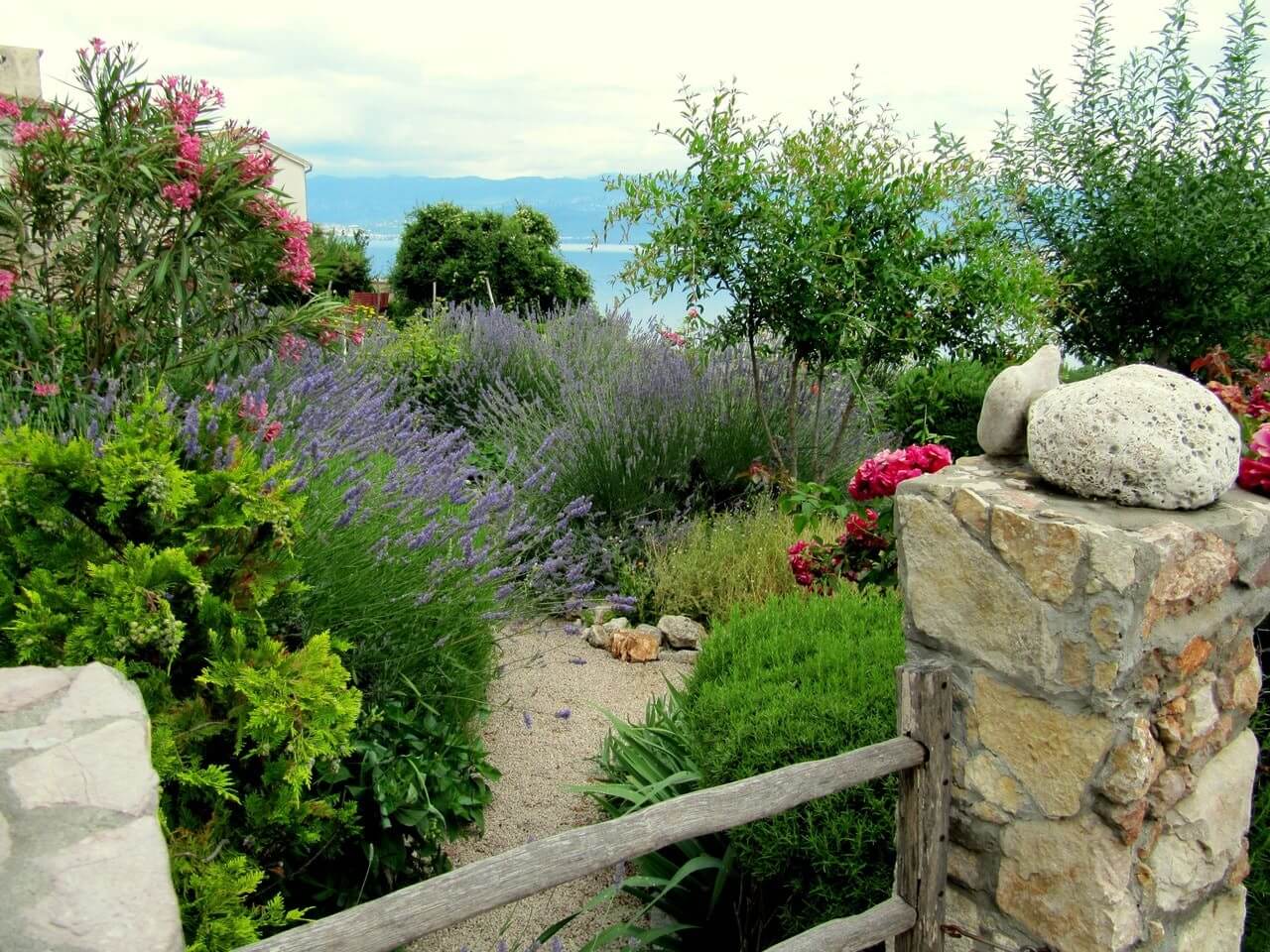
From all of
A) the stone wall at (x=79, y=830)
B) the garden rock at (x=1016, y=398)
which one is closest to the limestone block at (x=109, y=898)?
the stone wall at (x=79, y=830)

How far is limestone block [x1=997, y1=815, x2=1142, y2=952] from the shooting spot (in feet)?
7.01

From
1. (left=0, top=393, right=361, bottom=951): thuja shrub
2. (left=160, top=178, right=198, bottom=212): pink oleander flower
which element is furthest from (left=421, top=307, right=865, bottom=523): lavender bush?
(left=160, top=178, right=198, bottom=212): pink oleander flower

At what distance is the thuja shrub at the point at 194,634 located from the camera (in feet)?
8.20

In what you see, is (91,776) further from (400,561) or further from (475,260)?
(475,260)

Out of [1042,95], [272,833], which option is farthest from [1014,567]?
[1042,95]

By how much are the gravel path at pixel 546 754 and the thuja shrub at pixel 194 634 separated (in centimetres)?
58

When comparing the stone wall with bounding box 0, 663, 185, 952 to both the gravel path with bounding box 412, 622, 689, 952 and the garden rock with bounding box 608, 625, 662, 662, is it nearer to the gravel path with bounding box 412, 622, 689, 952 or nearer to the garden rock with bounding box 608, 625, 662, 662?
the gravel path with bounding box 412, 622, 689, 952

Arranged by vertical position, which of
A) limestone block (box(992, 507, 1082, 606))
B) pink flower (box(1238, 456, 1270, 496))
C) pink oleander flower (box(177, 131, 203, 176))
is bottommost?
limestone block (box(992, 507, 1082, 606))

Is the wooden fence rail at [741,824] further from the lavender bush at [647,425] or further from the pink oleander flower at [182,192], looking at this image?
the pink oleander flower at [182,192]

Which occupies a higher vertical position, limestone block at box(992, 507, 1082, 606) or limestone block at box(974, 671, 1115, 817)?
limestone block at box(992, 507, 1082, 606)

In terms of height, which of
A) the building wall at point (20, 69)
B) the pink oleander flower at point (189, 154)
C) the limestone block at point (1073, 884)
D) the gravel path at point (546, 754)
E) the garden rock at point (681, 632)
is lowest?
the gravel path at point (546, 754)

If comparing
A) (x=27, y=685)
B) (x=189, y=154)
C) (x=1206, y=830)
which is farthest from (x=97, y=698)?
(x=189, y=154)

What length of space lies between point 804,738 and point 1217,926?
1.04 meters

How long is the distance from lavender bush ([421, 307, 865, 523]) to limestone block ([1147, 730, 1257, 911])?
2.89 meters
